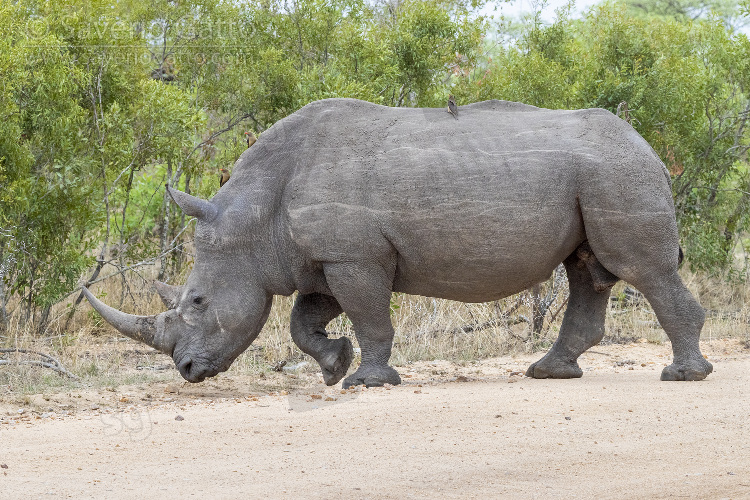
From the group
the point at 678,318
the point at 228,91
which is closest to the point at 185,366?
the point at 678,318

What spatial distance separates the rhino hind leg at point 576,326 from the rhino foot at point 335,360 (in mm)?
1466

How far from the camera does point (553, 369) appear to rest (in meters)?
8.05

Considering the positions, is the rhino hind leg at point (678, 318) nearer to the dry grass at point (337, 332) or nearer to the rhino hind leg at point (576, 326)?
the rhino hind leg at point (576, 326)

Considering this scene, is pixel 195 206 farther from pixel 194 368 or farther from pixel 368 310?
pixel 368 310

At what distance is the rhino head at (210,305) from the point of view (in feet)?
24.3

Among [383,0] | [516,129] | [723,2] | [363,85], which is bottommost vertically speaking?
[516,129]

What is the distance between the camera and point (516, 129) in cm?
757

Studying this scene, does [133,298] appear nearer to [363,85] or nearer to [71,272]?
[71,272]

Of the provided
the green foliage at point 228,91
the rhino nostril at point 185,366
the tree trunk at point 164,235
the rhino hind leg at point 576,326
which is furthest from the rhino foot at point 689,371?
the tree trunk at point 164,235

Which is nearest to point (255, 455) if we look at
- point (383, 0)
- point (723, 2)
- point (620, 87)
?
point (620, 87)

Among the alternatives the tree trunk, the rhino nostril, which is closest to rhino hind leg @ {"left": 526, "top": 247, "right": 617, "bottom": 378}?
the rhino nostril

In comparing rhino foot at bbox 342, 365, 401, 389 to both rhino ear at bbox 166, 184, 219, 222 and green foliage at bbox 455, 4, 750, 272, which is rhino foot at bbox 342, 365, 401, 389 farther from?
green foliage at bbox 455, 4, 750, 272

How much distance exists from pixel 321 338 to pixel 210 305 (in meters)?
0.92

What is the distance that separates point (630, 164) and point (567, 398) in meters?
1.87
